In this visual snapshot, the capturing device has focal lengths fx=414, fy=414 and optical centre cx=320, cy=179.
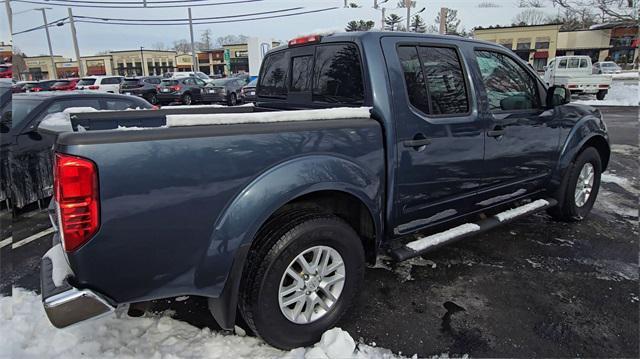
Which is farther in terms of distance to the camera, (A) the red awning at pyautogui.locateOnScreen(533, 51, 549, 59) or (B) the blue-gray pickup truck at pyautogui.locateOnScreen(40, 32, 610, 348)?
(A) the red awning at pyautogui.locateOnScreen(533, 51, 549, 59)

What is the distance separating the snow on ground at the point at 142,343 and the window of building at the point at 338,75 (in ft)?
5.46

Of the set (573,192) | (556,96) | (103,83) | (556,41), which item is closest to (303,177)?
(556,96)

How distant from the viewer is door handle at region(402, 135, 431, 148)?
289 cm

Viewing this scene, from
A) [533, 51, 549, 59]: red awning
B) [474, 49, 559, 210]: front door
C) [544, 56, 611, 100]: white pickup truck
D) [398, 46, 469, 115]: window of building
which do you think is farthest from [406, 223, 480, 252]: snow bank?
[533, 51, 549, 59]: red awning

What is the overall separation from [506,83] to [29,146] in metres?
5.33

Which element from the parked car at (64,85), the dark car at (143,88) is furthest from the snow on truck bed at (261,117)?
the parked car at (64,85)

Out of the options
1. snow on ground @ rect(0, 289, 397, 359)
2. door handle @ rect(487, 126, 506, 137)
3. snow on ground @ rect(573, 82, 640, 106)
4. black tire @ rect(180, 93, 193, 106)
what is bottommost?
snow on ground @ rect(573, 82, 640, 106)

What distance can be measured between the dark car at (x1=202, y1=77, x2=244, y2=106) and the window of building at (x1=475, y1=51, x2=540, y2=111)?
19.5 metres

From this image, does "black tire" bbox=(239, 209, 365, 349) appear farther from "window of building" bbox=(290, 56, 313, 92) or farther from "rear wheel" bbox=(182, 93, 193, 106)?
"rear wheel" bbox=(182, 93, 193, 106)

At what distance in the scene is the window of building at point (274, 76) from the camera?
3.82 m

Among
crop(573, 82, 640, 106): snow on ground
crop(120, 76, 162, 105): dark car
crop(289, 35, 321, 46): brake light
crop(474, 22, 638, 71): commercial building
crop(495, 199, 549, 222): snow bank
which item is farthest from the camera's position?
crop(474, 22, 638, 71): commercial building

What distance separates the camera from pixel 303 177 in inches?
94.0

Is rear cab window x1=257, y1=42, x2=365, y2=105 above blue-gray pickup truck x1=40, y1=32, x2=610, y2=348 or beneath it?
above

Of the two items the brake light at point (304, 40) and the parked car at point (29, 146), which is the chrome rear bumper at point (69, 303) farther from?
the parked car at point (29, 146)
